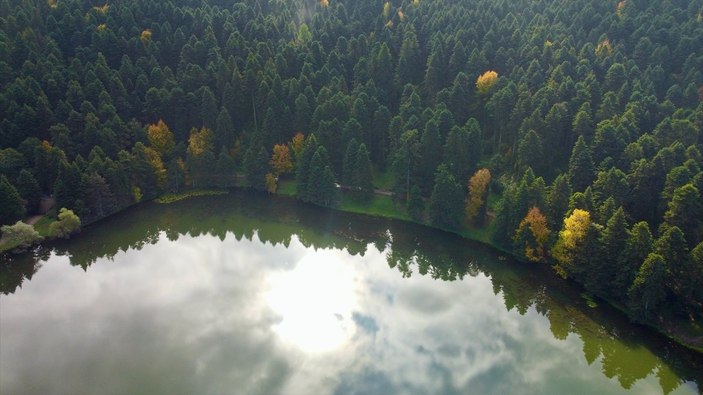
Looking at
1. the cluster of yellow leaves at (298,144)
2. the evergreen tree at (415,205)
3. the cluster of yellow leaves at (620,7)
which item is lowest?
the evergreen tree at (415,205)

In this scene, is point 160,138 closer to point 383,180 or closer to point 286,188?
point 286,188

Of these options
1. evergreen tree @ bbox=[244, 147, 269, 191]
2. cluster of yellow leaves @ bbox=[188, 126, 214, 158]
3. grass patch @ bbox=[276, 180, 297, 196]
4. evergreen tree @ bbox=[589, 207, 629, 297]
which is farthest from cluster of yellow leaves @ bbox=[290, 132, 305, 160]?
evergreen tree @ bbox=[589, 207, 629, 297]

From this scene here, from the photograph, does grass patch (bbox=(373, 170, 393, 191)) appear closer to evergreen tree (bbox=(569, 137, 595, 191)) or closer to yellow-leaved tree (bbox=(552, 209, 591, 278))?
evergreen tree (bbox=(569, 137, 595, 191))

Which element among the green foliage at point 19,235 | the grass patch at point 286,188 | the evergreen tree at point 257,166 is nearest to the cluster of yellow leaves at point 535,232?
the grass patch at point 286,188

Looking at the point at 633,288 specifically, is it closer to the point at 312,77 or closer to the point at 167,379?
the point at 167,379

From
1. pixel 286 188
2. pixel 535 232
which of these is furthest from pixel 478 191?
pixel 286 188

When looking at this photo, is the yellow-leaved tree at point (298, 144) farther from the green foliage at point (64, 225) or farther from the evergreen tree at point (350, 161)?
the green foliage at point (64, 225)

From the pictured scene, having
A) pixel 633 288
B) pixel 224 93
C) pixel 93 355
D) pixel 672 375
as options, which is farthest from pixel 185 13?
pixel 672 375
